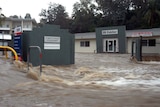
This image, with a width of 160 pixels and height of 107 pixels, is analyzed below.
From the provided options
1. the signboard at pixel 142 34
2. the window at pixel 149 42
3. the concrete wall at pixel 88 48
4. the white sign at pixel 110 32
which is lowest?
the concrete wall at pixel 88 48

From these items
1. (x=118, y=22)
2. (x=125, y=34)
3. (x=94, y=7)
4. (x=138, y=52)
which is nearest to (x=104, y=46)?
(x=125, y=34)

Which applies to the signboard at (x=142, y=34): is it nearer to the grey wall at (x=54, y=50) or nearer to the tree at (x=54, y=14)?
the grey wall at (x=54, y=50)

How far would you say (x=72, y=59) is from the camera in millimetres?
19750

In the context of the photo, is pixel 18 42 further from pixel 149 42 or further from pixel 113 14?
pixel 113 14

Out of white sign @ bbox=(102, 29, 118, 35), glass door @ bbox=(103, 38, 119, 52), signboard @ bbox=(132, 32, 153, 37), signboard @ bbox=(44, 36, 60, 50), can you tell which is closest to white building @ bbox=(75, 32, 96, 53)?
white sign @ bbox=(102, 29, 118, 35)

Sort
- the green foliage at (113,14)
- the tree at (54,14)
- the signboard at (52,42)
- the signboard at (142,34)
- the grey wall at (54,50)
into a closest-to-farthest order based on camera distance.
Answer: the grey wall at (54,50)
the signboard at (52,42)
the signboard at (142,34)
the green foliage at (113,14)
the tree at (54,14)

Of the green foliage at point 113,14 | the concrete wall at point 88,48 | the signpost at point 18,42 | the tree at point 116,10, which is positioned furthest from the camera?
the tree at point 116,10

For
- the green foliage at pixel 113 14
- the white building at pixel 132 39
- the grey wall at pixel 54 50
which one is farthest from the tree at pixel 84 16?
the grey wall at pixel 54 50

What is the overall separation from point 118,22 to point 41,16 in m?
29.6

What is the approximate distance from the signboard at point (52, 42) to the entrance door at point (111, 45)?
74.8 feet

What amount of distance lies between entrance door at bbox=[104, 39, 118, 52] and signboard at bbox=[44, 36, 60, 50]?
22.8 metres

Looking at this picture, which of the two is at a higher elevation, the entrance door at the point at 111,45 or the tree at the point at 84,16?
the tree at the point at 84,16

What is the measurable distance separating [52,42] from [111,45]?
23.4 meters

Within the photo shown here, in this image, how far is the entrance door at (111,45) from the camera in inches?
1610
